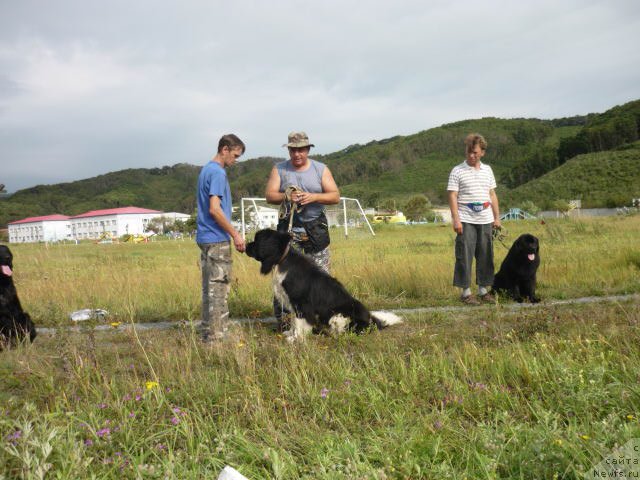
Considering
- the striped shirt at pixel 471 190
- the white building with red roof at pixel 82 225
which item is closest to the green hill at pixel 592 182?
the striped shirt at pixel 471 190

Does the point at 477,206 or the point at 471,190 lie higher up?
the point at 471,190

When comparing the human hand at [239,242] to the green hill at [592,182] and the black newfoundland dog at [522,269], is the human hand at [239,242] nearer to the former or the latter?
the black newfoundland dog at [522,269]

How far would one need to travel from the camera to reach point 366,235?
91.7 ft

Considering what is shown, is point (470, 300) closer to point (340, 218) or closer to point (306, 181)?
point (306, 181)

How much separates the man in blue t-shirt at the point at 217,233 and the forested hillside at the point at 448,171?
44556mm

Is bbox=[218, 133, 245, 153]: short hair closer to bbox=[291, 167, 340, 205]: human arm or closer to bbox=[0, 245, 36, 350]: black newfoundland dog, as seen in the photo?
bbox=[291, 167, 340, 205]: human arm

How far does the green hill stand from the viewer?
59.0 meters

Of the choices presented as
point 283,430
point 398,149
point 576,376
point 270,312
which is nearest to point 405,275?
point 270,312

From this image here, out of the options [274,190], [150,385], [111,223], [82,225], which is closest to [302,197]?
[274,190]

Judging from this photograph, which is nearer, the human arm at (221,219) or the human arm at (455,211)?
the human arm at (221,219)

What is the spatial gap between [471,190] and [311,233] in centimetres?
254

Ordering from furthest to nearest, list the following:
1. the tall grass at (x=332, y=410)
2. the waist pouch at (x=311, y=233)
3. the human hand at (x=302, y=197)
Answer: the waist pouch at (x=311, y=233) < the human hand at (x=302, y=197) < the tall grass at (x=332, y=410)

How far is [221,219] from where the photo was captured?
183 inches

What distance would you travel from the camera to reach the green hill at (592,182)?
193 feet
